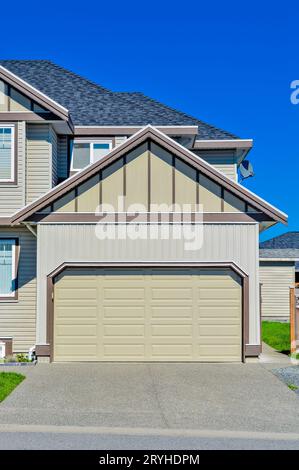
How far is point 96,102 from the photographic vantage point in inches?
810

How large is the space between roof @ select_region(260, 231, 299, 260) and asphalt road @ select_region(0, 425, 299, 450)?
78.1 feet

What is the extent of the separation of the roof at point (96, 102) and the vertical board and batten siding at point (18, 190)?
2.84 m

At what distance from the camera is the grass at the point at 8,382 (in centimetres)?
1091

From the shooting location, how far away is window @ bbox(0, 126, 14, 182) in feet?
53.4

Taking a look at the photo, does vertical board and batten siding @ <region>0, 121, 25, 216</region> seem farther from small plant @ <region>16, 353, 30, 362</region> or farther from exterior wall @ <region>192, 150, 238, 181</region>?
exterior wall @ <region>192, 150, 238, 181</region>

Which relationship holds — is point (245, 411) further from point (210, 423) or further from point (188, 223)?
point (188, 223)

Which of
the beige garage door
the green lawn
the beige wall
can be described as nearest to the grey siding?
the beige wall

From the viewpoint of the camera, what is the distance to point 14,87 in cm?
1633

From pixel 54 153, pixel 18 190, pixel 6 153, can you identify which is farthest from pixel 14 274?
pixel 54 153

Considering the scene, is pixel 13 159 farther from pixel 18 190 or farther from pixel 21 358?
pixel 21 358

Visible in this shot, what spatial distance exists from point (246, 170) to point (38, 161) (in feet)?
28.7

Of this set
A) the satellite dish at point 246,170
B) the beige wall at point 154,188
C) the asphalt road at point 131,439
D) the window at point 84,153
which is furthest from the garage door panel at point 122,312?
the satellite dish at point 246,170

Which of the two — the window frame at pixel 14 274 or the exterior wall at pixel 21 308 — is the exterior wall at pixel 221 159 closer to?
the exterior wall at pixel 21 308

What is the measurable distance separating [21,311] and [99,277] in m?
2.75
